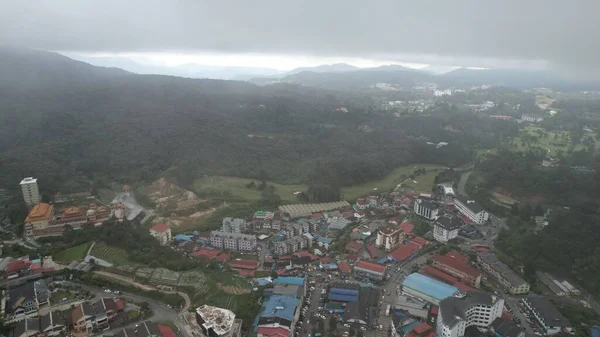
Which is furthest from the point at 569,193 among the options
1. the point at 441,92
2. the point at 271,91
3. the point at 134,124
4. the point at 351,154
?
the point at 441,92

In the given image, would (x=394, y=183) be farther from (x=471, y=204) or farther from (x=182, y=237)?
(x=182, y=237)

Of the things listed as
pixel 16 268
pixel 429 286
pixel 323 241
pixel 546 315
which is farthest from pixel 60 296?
pixel 546 315

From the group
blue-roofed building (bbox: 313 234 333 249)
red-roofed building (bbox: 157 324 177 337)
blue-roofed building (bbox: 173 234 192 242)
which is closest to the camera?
red-roofed building (bbox: 157 324 177 337)

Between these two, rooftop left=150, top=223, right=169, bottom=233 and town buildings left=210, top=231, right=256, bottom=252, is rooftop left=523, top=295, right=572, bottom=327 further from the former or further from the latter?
rooftop left=150, top=223, right=169, bottom=233

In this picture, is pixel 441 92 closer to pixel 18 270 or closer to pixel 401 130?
pixel 401 130

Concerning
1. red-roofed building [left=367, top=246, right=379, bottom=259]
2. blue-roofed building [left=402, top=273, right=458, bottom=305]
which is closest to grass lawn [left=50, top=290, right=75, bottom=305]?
blue-roofed building [left=402, top=273, right=458, bottom=305]

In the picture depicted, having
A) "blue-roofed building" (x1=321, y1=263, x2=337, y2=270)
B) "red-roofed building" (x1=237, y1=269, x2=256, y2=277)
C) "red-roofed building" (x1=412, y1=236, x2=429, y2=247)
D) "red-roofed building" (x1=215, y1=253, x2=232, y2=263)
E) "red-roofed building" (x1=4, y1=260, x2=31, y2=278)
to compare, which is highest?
"red-roofed building" (x1=4, y1=260, x2=31, y2=278)

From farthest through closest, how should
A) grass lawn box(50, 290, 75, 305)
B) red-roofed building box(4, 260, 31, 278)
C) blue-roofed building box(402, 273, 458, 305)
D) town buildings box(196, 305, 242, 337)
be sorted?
blue-roofed building box(402, 273, 458, 305) < red-roofed building box(4, 260, 31, 278) < grass lawn box(50, 290, 75, 305) < town buildings box(196, 305, 242, 337)

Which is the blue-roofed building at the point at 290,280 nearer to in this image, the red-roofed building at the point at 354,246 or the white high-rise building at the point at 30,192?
the red-roofed building at the point at 354,246
